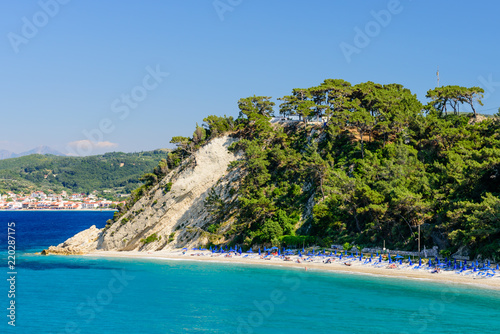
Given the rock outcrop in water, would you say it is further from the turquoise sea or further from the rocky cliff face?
the turquoise sea

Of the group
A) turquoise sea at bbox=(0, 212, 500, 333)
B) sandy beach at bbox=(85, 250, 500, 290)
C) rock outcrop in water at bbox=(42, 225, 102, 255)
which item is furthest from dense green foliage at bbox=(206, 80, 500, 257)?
rock outcrop in water at bbox=(42, 225, 102, 255)

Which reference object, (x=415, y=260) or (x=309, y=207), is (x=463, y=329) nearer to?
(x=415, y=260)

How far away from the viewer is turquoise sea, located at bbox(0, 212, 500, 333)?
3462 centimetres

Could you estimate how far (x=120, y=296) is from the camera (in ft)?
150

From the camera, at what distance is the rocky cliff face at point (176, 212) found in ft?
260

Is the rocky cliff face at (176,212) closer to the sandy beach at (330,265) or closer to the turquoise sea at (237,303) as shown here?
the sandy beach at (330,265)

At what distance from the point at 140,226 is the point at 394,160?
149 feet

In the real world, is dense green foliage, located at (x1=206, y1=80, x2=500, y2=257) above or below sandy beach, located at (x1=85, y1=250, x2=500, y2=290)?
above

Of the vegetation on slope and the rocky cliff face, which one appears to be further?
the rocky cliff face

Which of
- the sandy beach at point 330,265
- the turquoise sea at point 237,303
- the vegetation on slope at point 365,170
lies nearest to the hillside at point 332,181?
the vegetation on slope at point 365,170

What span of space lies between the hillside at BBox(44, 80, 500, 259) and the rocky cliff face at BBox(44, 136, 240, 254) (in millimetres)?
205

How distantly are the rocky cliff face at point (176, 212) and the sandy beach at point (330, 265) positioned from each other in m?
3.30

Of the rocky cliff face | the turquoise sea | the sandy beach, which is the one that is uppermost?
the rocky cliff face

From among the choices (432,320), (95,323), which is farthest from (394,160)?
(95,323)
